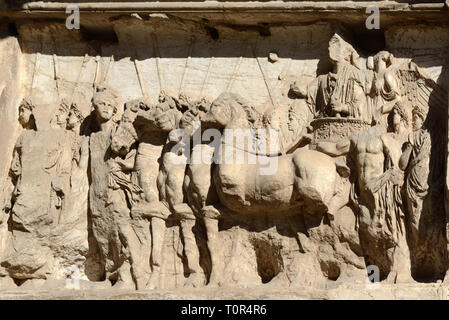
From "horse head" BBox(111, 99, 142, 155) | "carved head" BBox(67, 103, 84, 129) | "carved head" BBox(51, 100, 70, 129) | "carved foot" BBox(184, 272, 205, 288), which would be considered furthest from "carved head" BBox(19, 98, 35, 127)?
"carved foot" BBox(184, 272, 205, 288)

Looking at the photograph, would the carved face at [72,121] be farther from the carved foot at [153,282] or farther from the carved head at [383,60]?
the carved head at [383,60]

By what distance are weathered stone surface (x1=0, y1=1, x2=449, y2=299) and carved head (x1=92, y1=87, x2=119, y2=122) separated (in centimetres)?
2

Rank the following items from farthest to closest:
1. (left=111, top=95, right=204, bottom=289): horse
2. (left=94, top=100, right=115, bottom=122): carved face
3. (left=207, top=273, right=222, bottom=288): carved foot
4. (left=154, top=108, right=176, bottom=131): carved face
Result: (left=94, top=100, right=115, bottom=122): carved face < (left=154, top=108, right=176, bottom=131): carved face < (left=111, top=95, right=204, bottom=289): horse < (left=207, top=273, right=222, bottom=288): carved foot

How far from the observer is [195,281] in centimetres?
907

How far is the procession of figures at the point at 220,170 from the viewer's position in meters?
8.84

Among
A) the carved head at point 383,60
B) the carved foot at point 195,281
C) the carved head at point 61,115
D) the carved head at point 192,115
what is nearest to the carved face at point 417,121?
the carved head at point 383,60

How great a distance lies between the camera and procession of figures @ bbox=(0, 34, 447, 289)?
8844 mm

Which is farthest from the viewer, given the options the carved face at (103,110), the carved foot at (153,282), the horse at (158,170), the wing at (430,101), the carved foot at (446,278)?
the carved face at (103,110)

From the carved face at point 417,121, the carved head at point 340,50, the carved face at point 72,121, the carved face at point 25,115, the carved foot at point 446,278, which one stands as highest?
the carved head at point 340,50

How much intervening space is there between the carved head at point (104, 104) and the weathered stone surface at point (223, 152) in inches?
0.7

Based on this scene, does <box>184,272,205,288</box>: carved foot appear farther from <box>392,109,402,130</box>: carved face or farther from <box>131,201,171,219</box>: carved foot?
<box>392,109,402,130</box>: carved face

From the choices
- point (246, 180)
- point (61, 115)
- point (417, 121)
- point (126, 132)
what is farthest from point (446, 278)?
point (61, 115)
